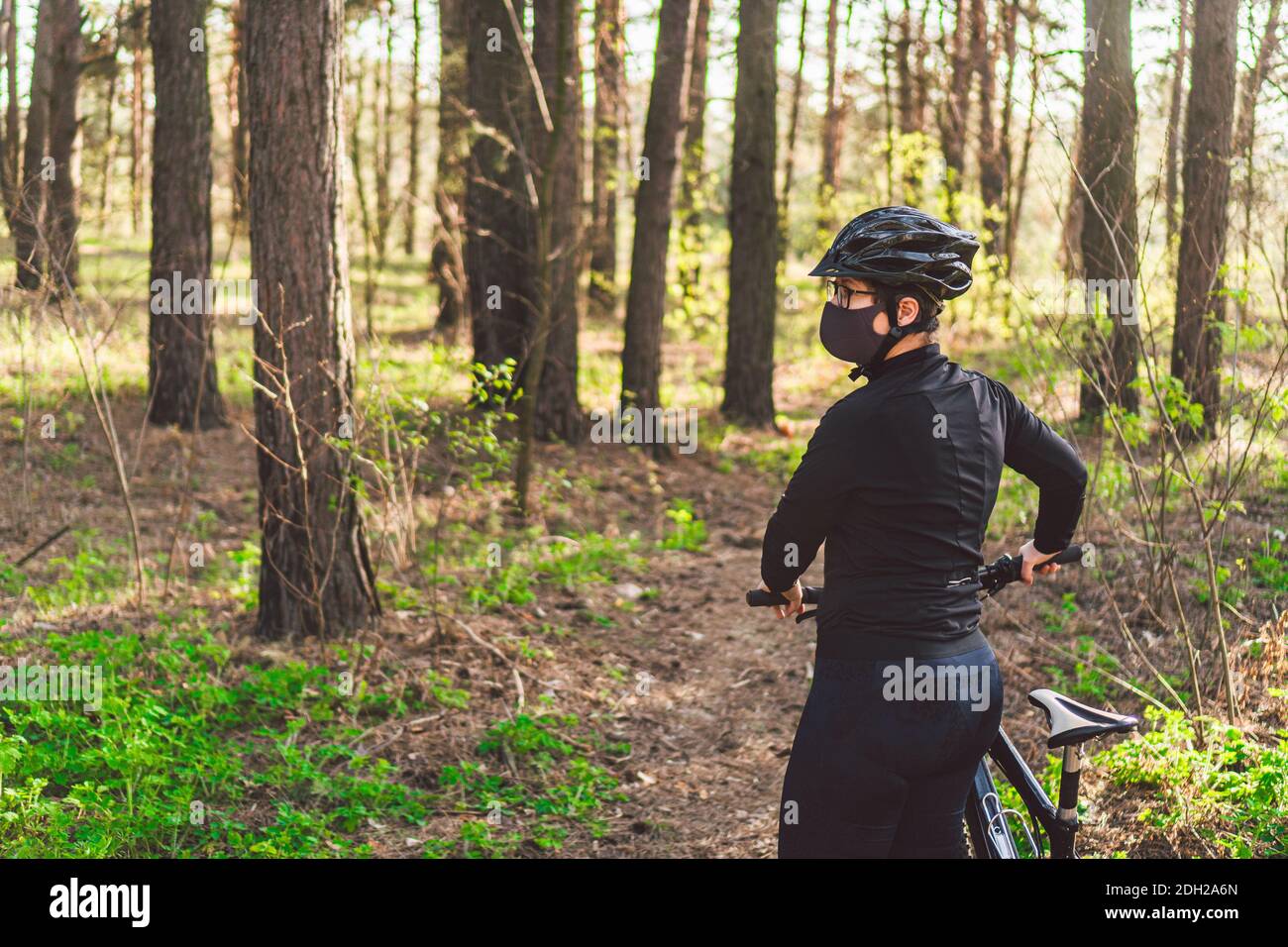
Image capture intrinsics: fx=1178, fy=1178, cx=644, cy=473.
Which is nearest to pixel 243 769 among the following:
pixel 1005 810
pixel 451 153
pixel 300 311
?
pixel 300 311

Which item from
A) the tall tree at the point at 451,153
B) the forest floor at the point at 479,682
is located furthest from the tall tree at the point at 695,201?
the forest floor at the point at 479,682

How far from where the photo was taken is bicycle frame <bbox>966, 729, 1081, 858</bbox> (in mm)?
3439

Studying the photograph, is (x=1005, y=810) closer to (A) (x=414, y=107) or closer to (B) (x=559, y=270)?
(B) (x=559, y=270)

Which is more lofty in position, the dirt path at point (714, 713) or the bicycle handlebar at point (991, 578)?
the bicycle handlebar at point (991, 578)

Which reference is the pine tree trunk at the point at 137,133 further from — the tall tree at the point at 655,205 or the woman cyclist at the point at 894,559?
the woman cyclist at the point at 894,559

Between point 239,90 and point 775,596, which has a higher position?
point 239,90

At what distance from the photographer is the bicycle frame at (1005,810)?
11.3ft

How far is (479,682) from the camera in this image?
7055 millimetres

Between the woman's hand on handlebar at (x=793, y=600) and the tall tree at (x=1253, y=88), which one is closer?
the woman's hand on handlebar at (x=793, y=600)

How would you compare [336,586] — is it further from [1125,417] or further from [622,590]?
[1125,417]

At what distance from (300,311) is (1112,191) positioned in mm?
A: 7435

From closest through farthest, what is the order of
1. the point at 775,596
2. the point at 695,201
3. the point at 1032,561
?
the point at 775,596, the point at 1032,561, the point at 695,201

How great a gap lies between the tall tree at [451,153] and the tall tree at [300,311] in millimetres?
5552
